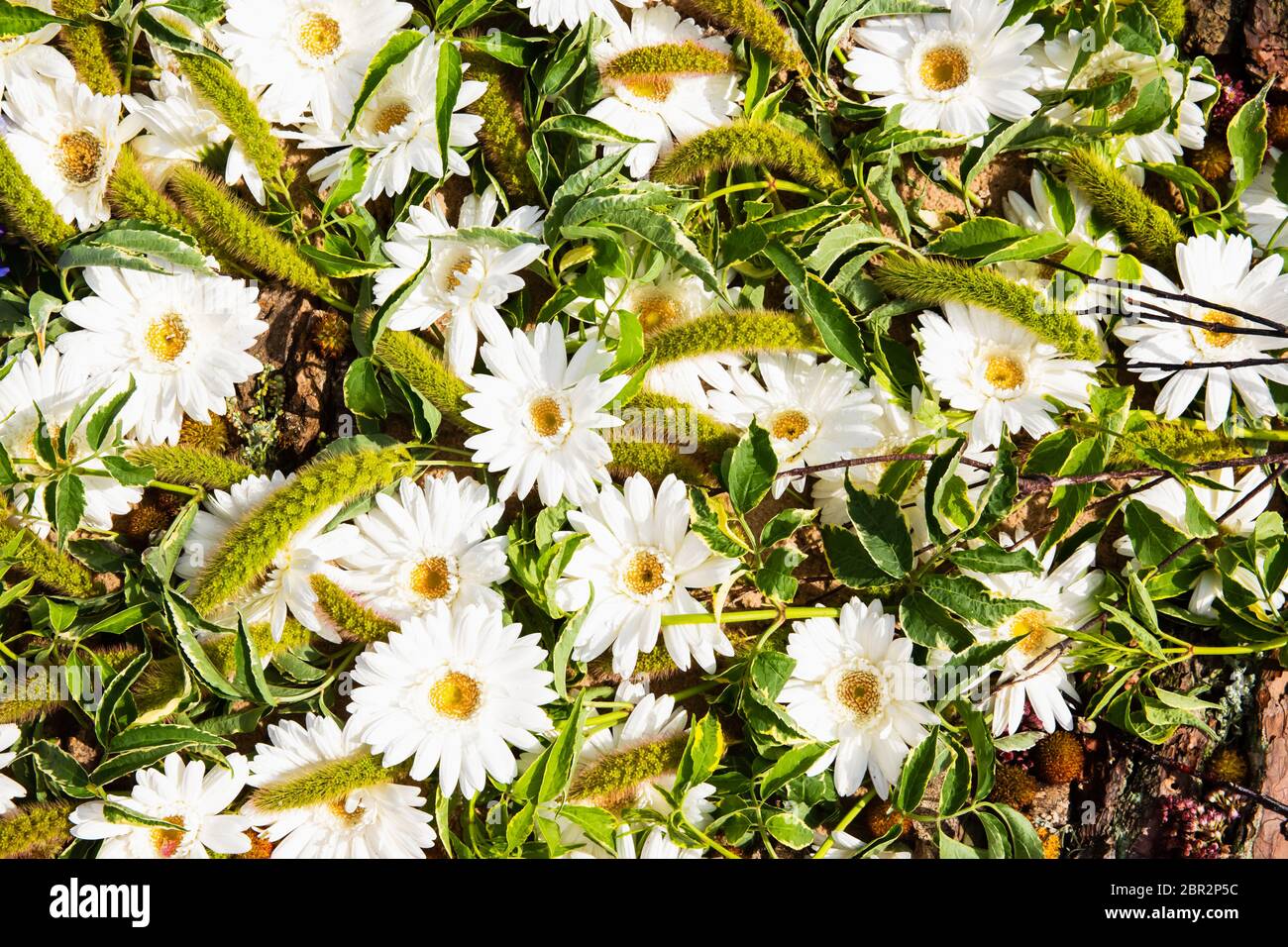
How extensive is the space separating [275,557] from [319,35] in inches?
33.2

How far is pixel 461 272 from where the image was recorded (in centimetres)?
155

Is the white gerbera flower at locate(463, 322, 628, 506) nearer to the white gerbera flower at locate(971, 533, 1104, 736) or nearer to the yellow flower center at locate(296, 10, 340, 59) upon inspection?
the yellow flower center at locate(296, 10, 340, 59)

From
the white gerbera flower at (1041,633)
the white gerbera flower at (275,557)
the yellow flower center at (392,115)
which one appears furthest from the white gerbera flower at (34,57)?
the white gerbera flower at (1041,633)

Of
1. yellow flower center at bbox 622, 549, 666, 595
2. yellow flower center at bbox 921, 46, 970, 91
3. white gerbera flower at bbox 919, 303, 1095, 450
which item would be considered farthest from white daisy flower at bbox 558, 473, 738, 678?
yellow flower center at bbox 921, 46, 970, 91

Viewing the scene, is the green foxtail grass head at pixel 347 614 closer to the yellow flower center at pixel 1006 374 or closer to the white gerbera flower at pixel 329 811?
the white gerbera flower at pixel 329 811

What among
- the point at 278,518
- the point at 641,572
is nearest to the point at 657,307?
the point at 641,572

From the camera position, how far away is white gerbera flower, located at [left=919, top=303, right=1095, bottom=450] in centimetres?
152

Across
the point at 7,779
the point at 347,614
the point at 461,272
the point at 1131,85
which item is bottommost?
the point at 7,779

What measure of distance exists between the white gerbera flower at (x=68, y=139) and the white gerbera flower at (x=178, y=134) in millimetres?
32

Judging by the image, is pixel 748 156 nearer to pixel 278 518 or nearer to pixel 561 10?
pixel 561 10

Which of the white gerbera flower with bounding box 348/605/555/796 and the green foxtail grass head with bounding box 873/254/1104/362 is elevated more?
the green foxtail grass head with bounding box 873/254/1104/362

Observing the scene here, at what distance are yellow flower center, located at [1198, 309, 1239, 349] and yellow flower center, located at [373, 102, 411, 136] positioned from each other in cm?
135

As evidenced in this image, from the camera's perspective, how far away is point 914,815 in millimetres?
1603

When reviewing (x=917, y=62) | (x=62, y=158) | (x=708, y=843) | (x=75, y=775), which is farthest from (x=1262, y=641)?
(x=62, y=158)
